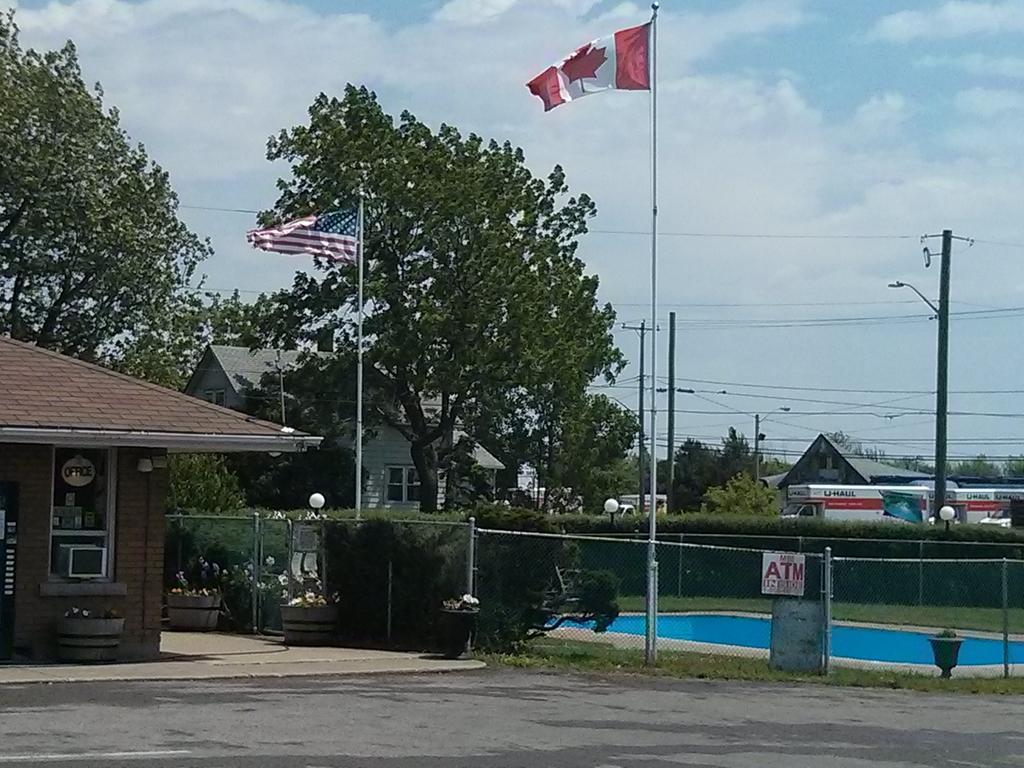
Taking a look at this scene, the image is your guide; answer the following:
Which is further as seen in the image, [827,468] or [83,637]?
[827,468]

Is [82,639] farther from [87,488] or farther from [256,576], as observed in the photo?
Result: [256,576]

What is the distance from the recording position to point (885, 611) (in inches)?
1512

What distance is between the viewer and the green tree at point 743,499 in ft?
224

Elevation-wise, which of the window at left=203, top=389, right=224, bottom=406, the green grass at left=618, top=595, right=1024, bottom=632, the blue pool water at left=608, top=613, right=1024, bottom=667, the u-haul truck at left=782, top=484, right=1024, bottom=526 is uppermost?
the window at left=203, top=389, right=224, bottom=406

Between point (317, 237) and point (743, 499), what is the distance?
42439 millimetres

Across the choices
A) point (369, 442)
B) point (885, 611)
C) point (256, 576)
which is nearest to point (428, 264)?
point (369, 442)

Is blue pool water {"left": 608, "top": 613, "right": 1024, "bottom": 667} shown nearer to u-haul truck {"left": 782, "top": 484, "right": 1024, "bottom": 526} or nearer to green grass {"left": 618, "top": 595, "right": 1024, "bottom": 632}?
green grass {"left": 618, "top": 595, "right": 1024, "bottom": 632}

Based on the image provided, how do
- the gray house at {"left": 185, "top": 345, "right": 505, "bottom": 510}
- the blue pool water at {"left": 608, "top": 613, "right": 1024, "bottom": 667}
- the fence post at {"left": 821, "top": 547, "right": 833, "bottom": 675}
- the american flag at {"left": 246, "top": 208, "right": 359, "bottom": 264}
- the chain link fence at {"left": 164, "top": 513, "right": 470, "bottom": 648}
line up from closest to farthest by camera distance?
the fence post at {"left": 821, "top": 547, "right": 833, "bottom": 675} < the chain link fence at {"left": 164, "top": 513, "right": 470, "bottom": 648} < the american flag at {"left": 246, "top": 208, "right": 359, "bottom": 264} < the blue pool water at {"left": 608, "top": 613, "right": 1024, "bottom": 667} < the gray house at {"left": 185, "top": 345, "right": 505, "bottom": 510}

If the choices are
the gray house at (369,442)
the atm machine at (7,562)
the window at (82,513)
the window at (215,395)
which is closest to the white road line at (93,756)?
the atm machine at (7,562)

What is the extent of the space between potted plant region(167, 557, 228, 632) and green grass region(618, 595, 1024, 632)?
12520 mm

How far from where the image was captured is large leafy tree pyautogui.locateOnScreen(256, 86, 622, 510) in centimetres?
5006

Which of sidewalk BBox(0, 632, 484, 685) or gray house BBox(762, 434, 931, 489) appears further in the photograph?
gray house BBox(762, 434, 931, 489)

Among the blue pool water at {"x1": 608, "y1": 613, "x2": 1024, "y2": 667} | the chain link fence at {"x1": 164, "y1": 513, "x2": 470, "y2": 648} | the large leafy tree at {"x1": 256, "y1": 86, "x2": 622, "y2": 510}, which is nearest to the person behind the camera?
the chain link fence at {"x1": 164, "y1": 513, "x2": 470, "y2": 648}

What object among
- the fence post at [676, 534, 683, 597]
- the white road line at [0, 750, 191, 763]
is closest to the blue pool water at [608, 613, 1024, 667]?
the fence post at [676, 534, 683, 597]
